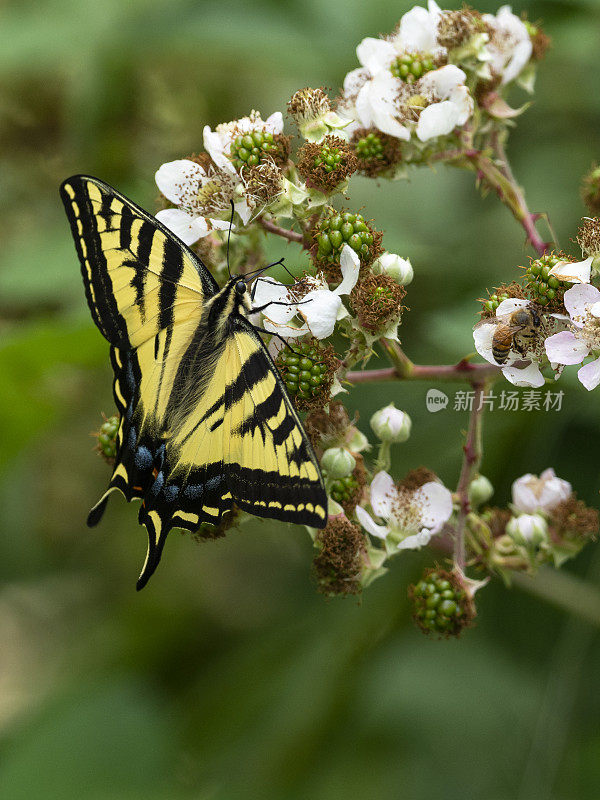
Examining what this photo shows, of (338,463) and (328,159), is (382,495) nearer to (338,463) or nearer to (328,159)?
(338,463)

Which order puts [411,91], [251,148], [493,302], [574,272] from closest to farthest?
[574,272]
[493,302]
[251,148]
[411,91]

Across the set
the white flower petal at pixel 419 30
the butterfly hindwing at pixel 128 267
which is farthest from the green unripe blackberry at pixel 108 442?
the white flower petal at pixel 419 30

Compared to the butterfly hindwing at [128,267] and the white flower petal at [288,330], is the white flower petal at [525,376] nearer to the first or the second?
the white flower petal at [288,330]

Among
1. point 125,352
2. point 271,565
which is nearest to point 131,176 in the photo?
point 125,352

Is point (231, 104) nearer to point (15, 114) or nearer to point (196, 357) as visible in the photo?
point (15, 114)

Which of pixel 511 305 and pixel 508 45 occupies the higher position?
pixel 508 45

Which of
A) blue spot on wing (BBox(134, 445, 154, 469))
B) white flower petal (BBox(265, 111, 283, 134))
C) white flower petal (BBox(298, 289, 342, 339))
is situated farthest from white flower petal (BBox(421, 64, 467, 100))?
blue spot on wing (BBox(134, 445, 154, 469))

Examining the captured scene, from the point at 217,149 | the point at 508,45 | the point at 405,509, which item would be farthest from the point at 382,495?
the point at 508,45
